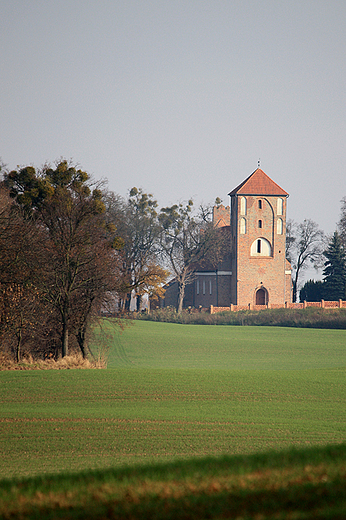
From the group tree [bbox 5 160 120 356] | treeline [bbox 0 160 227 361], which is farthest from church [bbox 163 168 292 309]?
tree [bbox 5 160 120 356]

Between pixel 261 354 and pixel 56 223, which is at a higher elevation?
pixel 56 223

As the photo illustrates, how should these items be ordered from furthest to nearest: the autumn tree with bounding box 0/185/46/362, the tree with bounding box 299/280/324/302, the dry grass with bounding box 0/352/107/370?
the tree with bounding box 299/280/324/302 < the autumn tree with bounding box 0/185/46/362 < the dry grass with bounding box 0/352/107/370

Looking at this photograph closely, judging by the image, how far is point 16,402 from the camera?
13.1m

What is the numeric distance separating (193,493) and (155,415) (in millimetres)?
8559

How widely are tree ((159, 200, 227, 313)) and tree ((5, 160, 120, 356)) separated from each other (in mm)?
42189

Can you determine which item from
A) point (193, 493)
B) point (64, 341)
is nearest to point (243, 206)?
point (64, 341)

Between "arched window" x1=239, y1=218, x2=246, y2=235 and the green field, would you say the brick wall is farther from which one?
the green field

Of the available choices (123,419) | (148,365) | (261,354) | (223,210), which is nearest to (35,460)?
(123,419)

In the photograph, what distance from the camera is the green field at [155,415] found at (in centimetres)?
921

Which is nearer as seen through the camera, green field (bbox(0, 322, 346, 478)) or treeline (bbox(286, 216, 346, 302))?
green field (bbox(0, 322, 346, 478))

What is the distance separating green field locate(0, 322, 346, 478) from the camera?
9211 millimetres

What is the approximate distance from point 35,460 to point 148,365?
61.8ft

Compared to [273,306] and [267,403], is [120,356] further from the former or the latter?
[273,306]

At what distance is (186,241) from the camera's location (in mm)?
64500
